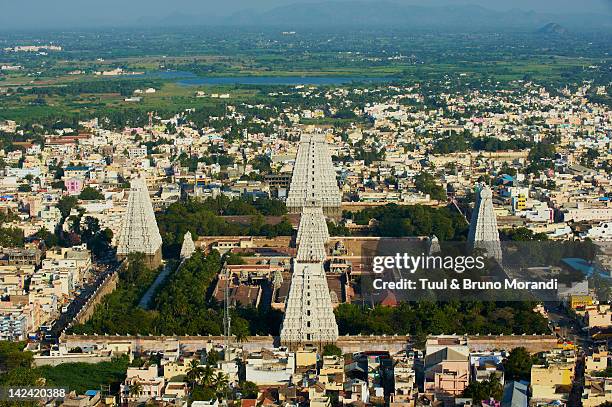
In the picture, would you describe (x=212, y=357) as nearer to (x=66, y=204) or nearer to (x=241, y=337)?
(x=241, y=337)

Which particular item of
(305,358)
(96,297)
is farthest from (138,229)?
(305,358)

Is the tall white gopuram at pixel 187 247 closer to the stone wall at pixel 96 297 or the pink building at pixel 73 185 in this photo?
the stone wall at pixel 96 297

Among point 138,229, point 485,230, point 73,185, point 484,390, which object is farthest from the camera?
point 73,185

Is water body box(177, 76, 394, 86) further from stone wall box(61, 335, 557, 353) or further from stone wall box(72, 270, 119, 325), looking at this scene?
stone wall box(61, 335, 557, 353)

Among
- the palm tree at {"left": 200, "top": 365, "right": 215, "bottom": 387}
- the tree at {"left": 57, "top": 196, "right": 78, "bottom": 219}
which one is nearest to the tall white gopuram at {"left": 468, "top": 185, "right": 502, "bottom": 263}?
the palm tree at {"left": 200, "top": 365, "right": 215, "bottom": 387}

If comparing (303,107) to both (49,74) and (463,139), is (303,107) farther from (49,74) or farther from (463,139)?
(49,74)

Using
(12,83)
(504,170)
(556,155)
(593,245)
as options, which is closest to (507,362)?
(593,245)

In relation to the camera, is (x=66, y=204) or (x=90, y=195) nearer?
(x=66, y=204)
